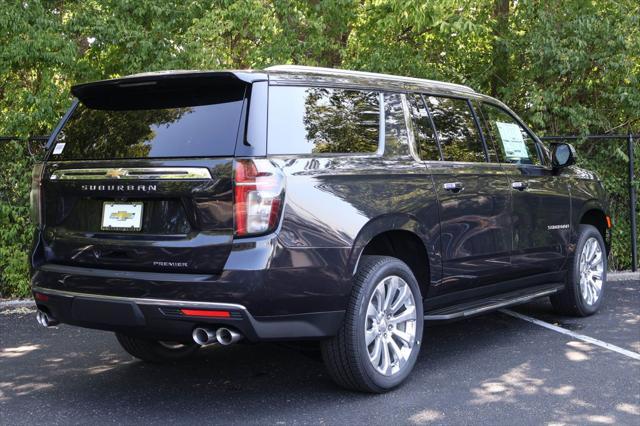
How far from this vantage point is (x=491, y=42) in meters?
10.3

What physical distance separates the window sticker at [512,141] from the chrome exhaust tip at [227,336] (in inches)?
118

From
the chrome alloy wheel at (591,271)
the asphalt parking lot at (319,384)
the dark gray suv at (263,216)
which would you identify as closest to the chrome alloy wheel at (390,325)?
the dark gray suv at (263,216)

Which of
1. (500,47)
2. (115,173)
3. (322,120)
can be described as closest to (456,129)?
(322,120)

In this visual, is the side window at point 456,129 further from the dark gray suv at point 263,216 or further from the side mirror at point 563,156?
the side mirror at point 563,156

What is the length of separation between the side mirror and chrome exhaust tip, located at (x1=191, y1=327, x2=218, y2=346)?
365 cm

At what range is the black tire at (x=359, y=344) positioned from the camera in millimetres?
4215

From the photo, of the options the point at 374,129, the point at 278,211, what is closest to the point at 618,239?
the point at 374,129

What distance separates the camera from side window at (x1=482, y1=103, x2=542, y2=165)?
5855mm

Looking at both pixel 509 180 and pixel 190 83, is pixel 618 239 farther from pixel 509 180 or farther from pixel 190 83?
pixel 190 83

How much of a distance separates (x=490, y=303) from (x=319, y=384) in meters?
1.47

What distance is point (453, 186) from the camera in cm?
507

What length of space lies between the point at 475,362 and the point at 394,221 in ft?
4.51

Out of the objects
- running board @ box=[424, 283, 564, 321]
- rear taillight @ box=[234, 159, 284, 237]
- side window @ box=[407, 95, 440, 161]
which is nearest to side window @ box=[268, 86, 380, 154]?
rear taillight @ box=[234, 159, 284, 237]

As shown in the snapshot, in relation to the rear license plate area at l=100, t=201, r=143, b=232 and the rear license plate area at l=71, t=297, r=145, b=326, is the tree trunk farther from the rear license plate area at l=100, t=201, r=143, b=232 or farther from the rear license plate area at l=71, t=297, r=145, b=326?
the rear license plate area at l=71, t=297, r=145, b=326
